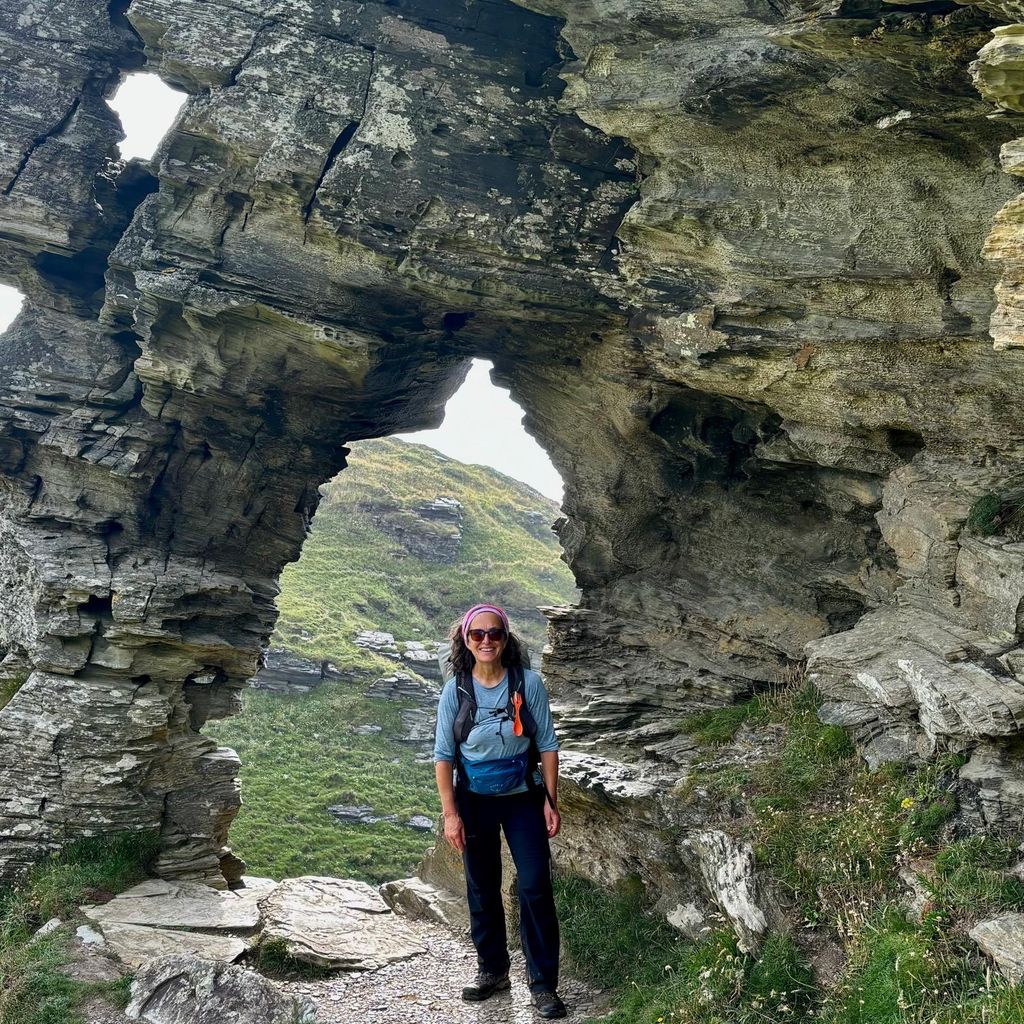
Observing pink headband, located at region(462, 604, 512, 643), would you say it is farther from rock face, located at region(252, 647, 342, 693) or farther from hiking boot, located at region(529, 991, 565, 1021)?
rock face, located at region(252, 647, 342, 693)

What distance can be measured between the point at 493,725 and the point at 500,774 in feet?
1.47

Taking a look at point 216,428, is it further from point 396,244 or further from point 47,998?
point 47,998

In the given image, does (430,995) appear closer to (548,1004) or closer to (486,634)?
(548,1004)

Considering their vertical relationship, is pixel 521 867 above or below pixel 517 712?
below

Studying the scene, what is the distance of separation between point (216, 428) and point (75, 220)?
4.74 m

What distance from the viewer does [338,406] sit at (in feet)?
62.4

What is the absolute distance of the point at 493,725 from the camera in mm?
8289

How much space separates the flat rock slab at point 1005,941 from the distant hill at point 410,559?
35443 mm

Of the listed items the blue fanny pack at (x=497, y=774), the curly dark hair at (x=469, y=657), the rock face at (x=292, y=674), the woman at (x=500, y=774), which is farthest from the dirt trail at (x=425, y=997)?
the rock face at (x=292, y=674)

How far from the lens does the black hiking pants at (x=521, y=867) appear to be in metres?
8.39

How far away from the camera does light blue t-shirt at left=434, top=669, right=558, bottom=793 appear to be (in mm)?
8273

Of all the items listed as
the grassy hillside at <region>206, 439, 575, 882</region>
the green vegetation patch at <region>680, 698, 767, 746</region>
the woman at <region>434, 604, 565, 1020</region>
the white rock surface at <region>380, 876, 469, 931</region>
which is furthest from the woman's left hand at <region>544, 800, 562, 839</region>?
the grassy hillside at <region>206, 439, 575, 882</region>

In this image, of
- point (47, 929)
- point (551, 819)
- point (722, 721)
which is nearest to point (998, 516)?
point (722, 721)

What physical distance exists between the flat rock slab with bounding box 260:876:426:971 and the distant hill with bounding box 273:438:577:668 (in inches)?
900
